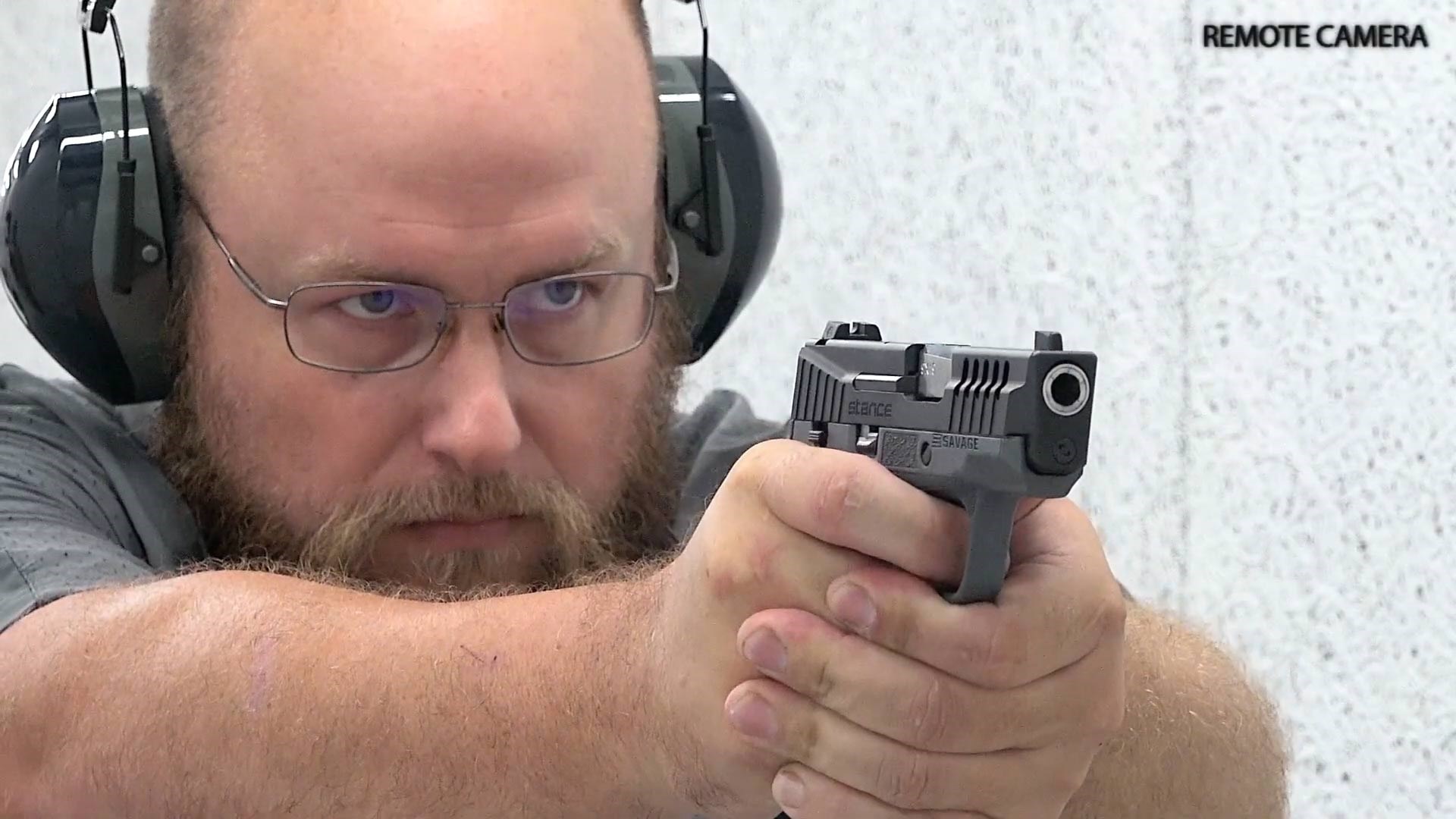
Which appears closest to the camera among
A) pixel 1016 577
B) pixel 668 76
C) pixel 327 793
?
pixel 1016 577

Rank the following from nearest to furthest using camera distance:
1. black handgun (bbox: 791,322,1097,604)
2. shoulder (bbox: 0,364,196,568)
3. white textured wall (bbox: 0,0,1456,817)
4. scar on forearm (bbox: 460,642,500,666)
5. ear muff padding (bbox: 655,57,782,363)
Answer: black handgun (bbox: 791,322,1097,604)
scar on forearm (bbox: 460,642,500,666)
shoulder (bbox: 0,364,196,568)
ear muff padding (bbox: 655,57,782,363)
white textured wall (bbox: 0,0,1456,817)

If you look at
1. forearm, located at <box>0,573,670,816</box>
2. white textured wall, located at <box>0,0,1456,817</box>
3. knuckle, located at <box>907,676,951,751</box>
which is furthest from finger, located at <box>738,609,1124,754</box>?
white textured wall, located at <box>0,0,1456,817</box>

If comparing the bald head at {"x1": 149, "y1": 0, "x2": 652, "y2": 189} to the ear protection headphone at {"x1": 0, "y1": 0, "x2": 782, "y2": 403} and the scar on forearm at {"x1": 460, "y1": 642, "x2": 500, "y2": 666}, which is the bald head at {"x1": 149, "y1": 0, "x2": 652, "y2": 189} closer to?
the ear protection headphone at {"x1": 0, "y1": 0, "x2": 782, "y2": 403}

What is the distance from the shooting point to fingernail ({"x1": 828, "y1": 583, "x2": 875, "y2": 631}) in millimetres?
592

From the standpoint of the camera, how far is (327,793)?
2.45 feet

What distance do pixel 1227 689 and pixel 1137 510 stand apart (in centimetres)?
70

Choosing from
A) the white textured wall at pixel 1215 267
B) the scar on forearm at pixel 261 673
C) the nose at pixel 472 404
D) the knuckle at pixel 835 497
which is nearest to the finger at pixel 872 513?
the knuckle at pixel 835 497

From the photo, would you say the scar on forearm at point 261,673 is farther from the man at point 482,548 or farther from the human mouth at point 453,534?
the human mouth at point 453,534

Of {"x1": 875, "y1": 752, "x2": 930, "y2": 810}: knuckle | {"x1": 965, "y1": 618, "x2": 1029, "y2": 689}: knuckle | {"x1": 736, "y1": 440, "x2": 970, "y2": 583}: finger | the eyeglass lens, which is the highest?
the eyeglass lens

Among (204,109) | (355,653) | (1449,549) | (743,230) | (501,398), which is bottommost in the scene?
(1449,549)

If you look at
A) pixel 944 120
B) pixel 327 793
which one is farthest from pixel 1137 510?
pixel 327 793

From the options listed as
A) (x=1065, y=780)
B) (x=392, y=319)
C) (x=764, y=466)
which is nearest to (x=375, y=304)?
(x=392, y=319)

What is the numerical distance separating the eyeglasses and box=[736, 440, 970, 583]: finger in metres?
0.50

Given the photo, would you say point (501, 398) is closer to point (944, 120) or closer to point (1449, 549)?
point (944, 120)
